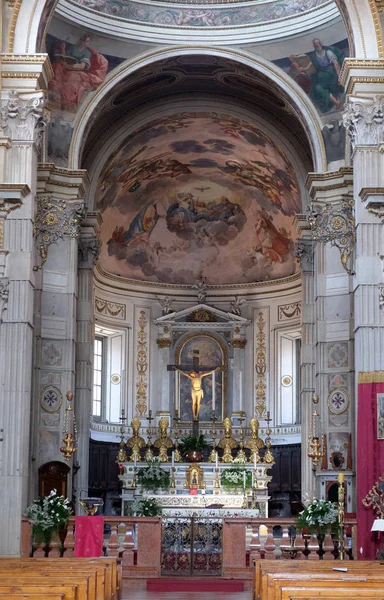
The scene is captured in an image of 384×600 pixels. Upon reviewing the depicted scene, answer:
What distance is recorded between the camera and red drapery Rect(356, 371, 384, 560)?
1953 cm

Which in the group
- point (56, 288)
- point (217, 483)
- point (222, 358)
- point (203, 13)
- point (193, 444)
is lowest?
point (217, 483)

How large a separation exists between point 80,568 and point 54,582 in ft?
8.51

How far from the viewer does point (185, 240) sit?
3919 centimetres

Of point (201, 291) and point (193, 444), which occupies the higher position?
point (201, 291)

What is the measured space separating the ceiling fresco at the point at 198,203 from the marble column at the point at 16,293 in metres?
12.1

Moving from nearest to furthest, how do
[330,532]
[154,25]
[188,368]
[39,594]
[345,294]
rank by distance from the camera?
[39,594] < [330,532] < [345,294] < [154,25] < [188,368]

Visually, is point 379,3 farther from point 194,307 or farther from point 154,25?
point 194,307

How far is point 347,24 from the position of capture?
73.3 ft

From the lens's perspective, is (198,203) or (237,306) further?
(198,203)

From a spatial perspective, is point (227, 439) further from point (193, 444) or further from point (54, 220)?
point (54, 220)

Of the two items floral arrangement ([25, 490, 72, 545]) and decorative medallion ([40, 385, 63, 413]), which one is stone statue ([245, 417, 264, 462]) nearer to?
decorative medallion ([40, 385, 63, 413])

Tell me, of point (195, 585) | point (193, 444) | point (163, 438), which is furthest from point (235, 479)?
point (195, 585)

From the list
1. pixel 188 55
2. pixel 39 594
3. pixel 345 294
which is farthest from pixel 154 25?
pixel 39 594

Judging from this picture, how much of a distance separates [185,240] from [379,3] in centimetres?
1810
